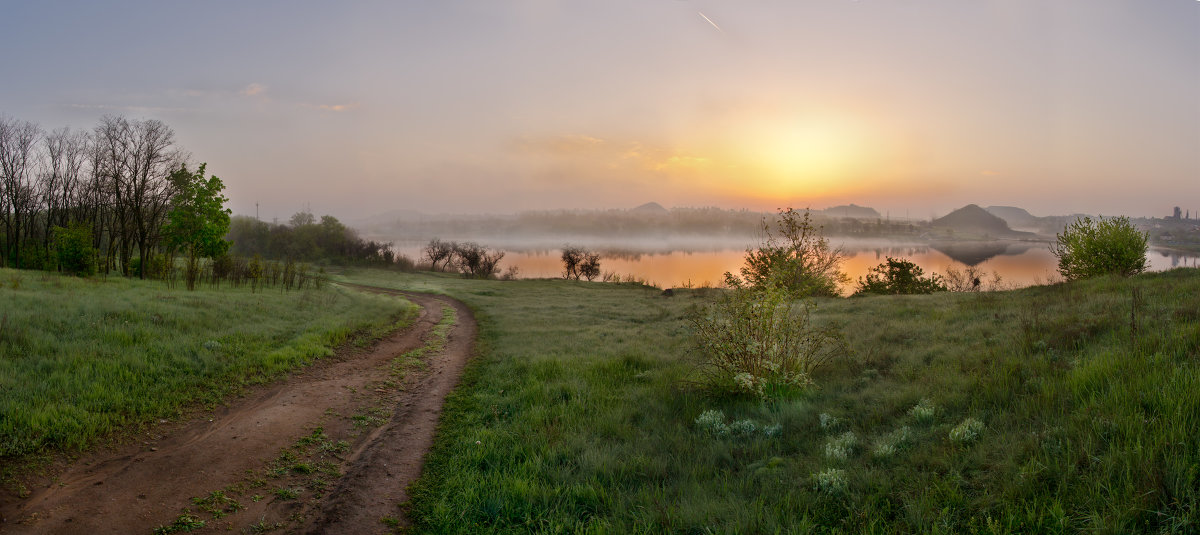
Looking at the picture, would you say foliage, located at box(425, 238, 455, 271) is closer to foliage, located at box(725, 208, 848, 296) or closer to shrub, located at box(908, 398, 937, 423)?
foliage, located at box(725, 208, 848, 296)

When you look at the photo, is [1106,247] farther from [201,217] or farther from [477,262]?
[477,262]

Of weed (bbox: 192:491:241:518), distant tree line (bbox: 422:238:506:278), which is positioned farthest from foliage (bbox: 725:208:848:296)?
distant tree line (bbox: 422:238:506:278)

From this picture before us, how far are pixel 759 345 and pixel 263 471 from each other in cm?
653

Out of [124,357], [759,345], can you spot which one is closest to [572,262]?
[124,357]

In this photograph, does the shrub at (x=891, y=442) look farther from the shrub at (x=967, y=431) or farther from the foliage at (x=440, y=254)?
the foliage at (x=440, y=254)

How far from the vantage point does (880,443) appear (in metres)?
4.71

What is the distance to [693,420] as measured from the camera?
21.2 ft

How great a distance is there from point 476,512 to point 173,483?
3268 millimetres

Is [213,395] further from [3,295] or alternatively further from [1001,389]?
[1001,389]

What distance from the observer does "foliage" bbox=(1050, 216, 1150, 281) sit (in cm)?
2120

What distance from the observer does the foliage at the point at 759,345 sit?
284 inches

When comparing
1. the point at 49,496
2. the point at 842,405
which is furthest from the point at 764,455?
the point at 49,496

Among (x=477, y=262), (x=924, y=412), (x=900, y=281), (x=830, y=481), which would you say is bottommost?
(x=830, y=481)

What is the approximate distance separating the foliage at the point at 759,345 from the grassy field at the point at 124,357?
8.07m
